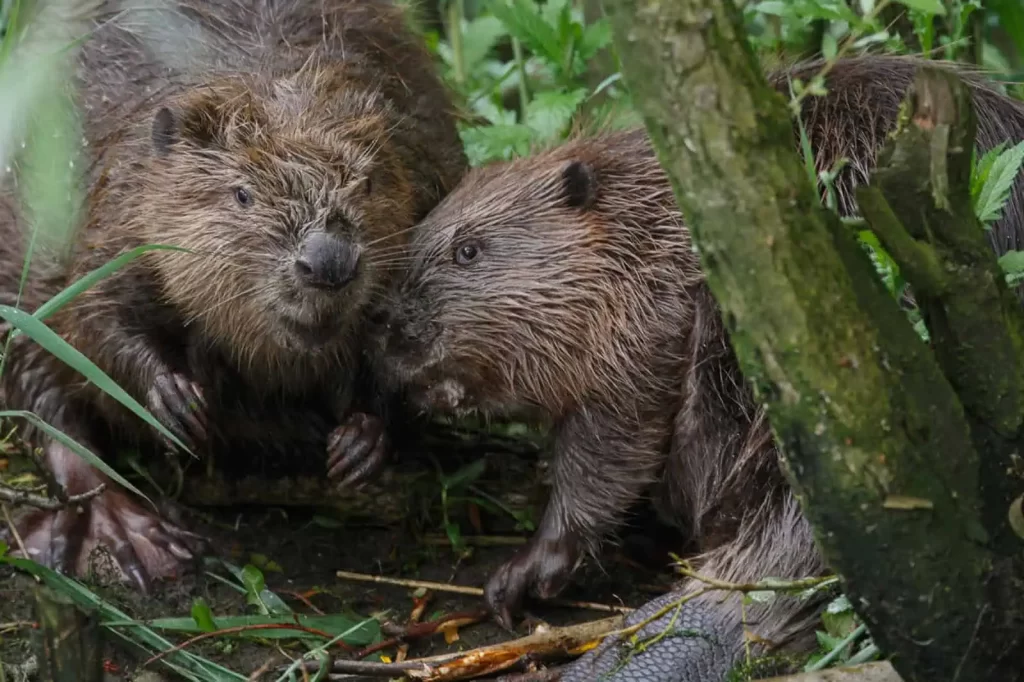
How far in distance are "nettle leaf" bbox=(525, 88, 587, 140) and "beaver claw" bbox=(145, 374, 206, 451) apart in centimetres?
138

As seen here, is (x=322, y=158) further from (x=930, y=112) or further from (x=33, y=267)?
(x=930, y=112)

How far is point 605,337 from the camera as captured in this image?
3391 millimetres

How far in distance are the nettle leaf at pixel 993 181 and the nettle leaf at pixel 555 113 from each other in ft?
6.10

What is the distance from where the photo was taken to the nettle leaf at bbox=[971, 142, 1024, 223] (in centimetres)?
248

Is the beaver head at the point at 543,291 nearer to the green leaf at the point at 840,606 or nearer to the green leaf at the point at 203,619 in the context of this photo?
the green leaf at the point at 203,619

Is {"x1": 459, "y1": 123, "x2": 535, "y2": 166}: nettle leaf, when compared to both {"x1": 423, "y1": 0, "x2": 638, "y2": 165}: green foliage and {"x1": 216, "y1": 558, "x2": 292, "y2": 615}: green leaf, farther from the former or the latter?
{"x1": 216, "y1": 558, "x2": 292, "y2": 615}: green leaf

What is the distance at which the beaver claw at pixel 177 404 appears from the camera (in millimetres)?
3516

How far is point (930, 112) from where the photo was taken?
2.08m

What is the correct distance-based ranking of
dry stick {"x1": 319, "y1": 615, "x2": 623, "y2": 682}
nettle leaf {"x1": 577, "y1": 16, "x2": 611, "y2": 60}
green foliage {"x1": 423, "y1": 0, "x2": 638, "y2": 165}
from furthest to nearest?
nettle leaf {"x1": 577, "y1": 16, "x2": 611, "y2": 60}
green foliage {"x1": 423, "y1": 0, "x2": 638, "y2": 165}
dry stick {"x1": 319, "y1": 615, "x2": 623, "y2": 682}

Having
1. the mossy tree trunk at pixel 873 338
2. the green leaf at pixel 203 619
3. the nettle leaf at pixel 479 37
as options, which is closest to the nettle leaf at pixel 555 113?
the nettle leaf at pixel 479 37

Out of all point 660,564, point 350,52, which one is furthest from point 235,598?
point 350,52

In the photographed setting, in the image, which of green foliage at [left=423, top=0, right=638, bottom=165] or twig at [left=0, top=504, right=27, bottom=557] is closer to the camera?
twig at [left=0, top=504, right=27, bottom=557]

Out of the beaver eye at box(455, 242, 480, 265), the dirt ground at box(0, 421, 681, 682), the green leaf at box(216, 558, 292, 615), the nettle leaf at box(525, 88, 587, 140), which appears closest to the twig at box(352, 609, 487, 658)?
the dirt ground at box(0, 421, 681, 682)

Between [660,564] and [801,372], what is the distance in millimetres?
1715
